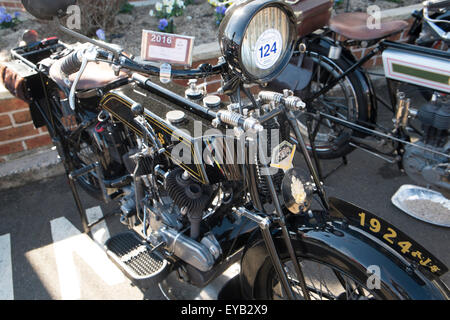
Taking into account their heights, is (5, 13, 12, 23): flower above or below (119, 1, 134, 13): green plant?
below

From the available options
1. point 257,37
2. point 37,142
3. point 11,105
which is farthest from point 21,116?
point 257,37

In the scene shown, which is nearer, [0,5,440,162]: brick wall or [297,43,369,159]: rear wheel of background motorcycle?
[297,43,369,159]: rear wheel of background motorcycle

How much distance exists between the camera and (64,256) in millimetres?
2449

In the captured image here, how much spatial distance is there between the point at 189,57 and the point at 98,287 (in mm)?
1530

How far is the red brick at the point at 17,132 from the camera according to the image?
3.05 metres

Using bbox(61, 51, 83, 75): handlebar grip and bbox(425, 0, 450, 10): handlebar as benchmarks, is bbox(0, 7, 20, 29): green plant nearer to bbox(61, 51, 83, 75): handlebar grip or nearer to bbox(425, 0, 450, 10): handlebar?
bbox(61, 51, 83, 75): handlebar grip

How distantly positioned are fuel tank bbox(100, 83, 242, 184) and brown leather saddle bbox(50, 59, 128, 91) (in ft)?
1.03

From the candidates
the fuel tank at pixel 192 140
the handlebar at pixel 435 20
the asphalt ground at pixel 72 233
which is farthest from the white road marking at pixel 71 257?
the handlebar at pixel 435 20

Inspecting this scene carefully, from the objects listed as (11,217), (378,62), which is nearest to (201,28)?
(378,62)

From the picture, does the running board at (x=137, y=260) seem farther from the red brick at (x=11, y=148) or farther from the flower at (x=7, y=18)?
the flower at (x=7, y=18)

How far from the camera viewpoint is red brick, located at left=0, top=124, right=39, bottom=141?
3046 mm

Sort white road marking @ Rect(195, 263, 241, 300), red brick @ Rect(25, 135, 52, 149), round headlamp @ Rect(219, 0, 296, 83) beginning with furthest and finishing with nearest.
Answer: red brick @ Rect(25, 135, 52, 149) → white road marking @ Rect(195, 263, 241, 300) → round headlamp @ Rect(219, 0, 296, 83)

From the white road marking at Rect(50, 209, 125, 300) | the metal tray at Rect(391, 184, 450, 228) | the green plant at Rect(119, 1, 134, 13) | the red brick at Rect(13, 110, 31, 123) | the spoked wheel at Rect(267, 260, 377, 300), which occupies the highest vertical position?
the green plant at Rect(119, 1, 134, 13)

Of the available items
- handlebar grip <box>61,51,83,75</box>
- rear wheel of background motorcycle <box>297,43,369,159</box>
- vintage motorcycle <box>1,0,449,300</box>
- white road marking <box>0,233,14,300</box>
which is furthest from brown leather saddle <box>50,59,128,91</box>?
rear wheel of background motorcycle <box>297,43,369,159</box>
